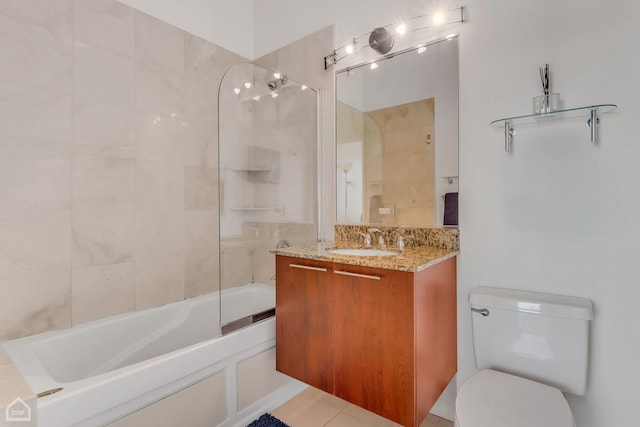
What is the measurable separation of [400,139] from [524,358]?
4.18 ft

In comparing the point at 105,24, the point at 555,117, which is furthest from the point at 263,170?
the point at 555,117

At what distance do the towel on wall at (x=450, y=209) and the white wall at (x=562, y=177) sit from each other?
0.04 m

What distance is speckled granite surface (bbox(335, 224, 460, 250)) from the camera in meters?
1.76

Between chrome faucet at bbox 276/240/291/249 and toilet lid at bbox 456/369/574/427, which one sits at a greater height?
chrome faucet at bbox 276/240/291/249

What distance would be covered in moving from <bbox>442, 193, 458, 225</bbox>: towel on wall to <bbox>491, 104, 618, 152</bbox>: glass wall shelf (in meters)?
0.35

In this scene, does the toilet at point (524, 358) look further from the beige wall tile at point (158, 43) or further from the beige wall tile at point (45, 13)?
the beige wall tile at point (45, 13)

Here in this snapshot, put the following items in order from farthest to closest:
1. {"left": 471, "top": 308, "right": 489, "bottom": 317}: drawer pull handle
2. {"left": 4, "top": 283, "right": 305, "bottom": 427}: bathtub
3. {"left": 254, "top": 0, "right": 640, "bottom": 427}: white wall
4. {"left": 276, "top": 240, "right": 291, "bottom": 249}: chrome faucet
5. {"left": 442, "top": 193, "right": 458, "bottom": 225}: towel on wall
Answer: {"left": 276, "top": 240, "right": 291, "bottom": 249}: chrome faucet
{"left": 442, "top": 193, "right": 458, "bottom": 225}: towel on wall
{"left": 471, "top": 308, "right": 489, "bottom": 317}: drawer pull handle
{"left": 254, "top": 0, "right": 640, "bottom": 427}: white wall
{"left": 4, "top": 283, "right": 305, "bottom": 427}: bathtub

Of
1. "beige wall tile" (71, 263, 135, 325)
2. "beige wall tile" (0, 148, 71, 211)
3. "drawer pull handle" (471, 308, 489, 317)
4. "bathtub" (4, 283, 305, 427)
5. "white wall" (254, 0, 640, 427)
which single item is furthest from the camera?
"beige wall tile" (71, 263, 135, 325)

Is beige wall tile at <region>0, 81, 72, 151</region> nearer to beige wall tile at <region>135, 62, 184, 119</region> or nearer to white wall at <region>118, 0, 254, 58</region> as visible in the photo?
beige wall tile at <region>135, 62, 184, 119</region>

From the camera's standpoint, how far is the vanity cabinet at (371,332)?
135cm

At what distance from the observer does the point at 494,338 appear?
1.49 meters

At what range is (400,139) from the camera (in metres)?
1.96

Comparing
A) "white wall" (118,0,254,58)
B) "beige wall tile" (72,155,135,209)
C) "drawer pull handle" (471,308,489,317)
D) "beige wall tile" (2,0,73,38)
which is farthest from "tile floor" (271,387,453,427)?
"white wall" (118,0,254,58)

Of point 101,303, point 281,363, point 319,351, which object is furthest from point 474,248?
point 101,303
